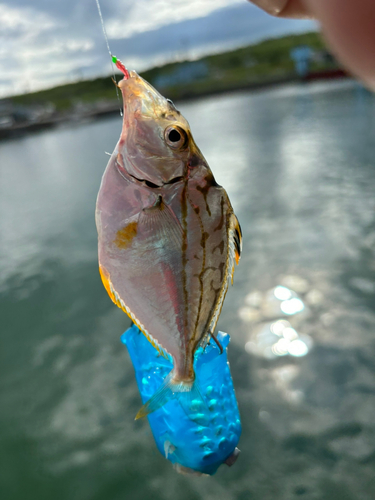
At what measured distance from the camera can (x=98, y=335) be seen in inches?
154

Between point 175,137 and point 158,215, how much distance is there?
0.25m

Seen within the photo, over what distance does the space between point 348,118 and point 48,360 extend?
1495 cm

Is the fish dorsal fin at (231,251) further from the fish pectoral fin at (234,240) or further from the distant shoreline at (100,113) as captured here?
the distant shoreline at (100,113)

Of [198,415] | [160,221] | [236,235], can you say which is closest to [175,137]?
[160,221]

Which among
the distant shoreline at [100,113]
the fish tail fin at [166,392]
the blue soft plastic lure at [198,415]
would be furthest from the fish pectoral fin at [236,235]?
the distant shoreline at [100,113]

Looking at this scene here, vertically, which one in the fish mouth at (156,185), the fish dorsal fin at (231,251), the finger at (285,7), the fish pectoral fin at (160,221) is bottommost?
the fish dorsal fin at (231,251)

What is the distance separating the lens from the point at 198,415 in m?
1.92

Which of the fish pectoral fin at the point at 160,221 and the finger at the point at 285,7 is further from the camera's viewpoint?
the fish pectoral fin at the point at 160,221

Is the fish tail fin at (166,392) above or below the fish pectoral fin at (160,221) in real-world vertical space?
below

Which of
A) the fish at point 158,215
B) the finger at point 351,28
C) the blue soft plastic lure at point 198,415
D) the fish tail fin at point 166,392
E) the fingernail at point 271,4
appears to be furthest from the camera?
the blue soft plastic lure at point 198,415

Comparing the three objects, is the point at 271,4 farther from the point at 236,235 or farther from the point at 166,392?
the point at 166,392

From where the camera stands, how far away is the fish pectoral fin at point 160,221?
1.11 m

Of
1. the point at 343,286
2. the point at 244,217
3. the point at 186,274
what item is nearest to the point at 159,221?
the point at 186,274

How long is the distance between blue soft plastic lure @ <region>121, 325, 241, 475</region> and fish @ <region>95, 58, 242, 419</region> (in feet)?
2.66
